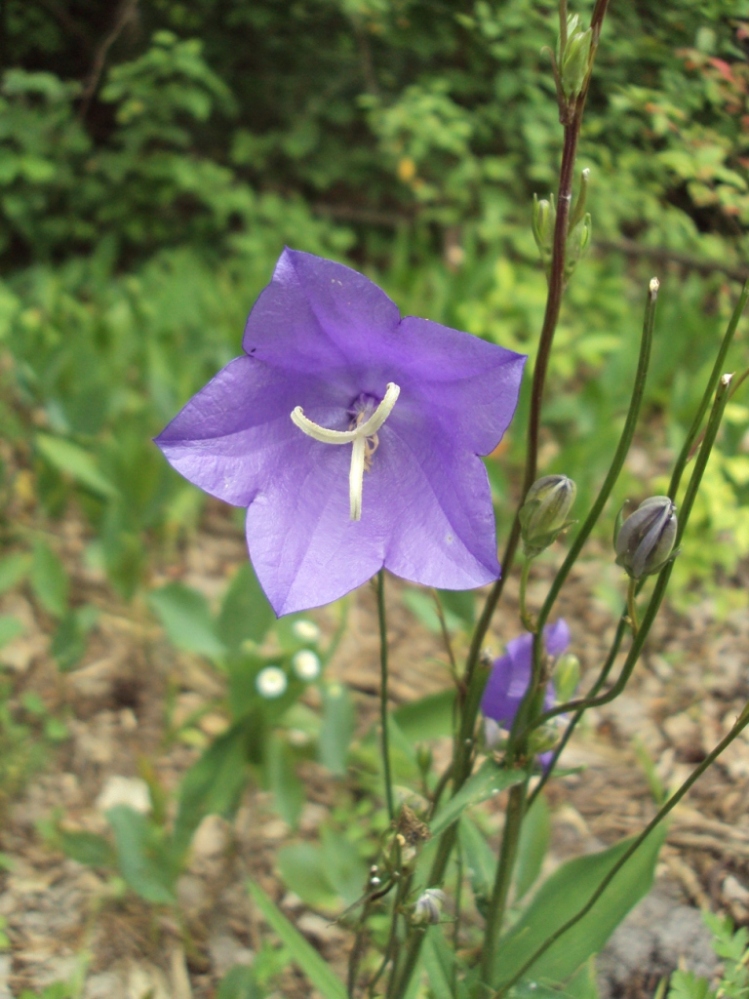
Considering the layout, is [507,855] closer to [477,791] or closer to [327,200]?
[477,791]

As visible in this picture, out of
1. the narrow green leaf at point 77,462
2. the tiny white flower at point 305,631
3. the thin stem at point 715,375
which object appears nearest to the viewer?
the thin stem at point 715,375

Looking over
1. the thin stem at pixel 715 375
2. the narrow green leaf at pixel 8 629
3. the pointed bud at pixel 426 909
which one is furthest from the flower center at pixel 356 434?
the narrow green leaf at pixel 8 629

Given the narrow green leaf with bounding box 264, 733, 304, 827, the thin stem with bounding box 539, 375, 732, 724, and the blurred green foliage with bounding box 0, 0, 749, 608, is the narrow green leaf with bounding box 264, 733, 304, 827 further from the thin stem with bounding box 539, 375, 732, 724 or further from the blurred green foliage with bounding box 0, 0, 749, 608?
the thin stem with bounding box 539, 375, 732, 724

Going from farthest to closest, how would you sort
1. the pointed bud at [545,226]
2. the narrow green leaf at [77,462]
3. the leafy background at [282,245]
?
the narrow green leaf at [77,462]
the leafy background at [282,245]
the pointed bud at [545,226]

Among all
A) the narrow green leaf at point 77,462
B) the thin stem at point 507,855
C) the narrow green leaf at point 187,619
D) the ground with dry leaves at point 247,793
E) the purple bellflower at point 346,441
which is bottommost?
the ground with dry leaves at point 247,793

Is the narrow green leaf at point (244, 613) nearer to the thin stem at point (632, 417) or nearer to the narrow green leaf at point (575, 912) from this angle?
the narrow green leaf at point (575, 912)

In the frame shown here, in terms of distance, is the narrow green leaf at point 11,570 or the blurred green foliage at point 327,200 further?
the narrow green leaf at point 11,570

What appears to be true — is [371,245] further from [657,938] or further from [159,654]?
[657,938]

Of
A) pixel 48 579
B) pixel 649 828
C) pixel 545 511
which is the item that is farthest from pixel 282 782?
pixel 545 511
